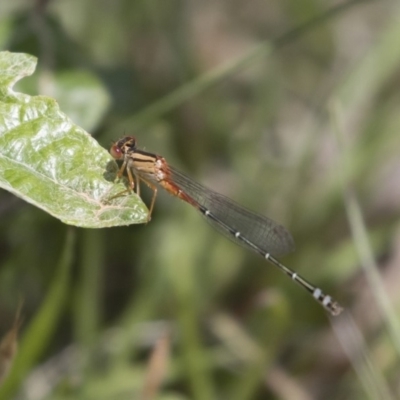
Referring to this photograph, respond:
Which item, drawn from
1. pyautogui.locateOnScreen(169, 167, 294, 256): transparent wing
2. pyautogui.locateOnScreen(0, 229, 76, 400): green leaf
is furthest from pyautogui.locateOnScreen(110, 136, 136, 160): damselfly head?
pyautogui.locateOnScreen(0, 229, 76, 400): green leaf

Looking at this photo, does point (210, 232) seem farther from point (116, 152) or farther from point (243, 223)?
point (116, 152)

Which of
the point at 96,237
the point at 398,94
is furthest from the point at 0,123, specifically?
the point at 398,94

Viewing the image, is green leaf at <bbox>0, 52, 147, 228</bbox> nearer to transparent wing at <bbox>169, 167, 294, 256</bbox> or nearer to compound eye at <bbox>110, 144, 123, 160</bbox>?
compound eye at <bbox>110, 144, 123, 160</bbox>

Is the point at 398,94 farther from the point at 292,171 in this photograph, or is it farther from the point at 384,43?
the point at 292,171

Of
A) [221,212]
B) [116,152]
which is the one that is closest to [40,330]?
[116,152]

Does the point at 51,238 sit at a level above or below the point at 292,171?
below
